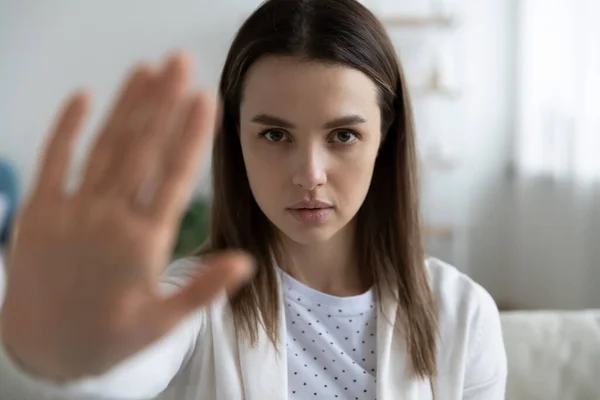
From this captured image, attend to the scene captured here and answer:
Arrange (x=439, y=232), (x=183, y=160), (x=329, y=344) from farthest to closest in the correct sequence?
(x=439, y=232) → (x=329, y=344) → (x=183, y=160)

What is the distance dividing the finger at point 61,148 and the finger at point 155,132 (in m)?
0.04

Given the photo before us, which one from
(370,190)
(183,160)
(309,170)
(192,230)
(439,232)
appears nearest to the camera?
(183,160)

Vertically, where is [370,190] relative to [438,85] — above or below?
below

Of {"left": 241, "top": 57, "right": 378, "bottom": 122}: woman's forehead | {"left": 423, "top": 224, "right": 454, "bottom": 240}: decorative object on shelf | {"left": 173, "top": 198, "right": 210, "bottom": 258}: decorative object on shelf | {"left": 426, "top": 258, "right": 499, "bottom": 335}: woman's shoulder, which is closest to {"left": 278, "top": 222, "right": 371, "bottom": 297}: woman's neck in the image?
{"left": 426, "top": 258, "right": 499, "bottom": 335}: woman's shoulder

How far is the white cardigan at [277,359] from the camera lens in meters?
0.83

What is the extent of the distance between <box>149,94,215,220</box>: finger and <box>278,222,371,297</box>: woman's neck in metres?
0.56

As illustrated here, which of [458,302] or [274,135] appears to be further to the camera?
[458,302]

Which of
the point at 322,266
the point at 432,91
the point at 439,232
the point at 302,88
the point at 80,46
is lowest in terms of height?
the point at 439,232

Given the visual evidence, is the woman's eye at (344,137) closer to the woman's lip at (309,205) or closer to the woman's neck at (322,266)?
the woman's lip at (309,205)

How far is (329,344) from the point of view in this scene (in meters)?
0.91

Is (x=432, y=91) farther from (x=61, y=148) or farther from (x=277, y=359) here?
(x=61, y=148)

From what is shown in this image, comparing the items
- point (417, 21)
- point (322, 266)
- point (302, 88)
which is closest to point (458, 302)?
point (322, 266)

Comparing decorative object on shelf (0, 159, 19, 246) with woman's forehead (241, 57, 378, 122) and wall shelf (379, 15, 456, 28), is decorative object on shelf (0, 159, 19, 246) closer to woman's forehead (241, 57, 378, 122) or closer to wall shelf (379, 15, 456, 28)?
wall shelf (379, 15, 456, 28)

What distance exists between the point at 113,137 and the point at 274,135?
401mm
